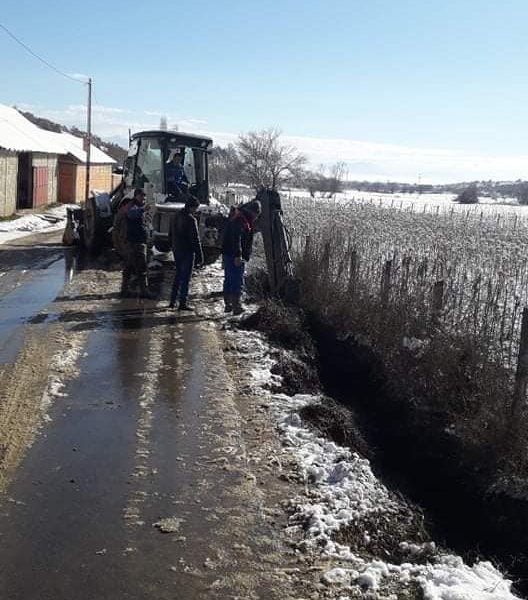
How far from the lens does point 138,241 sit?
38.9ft

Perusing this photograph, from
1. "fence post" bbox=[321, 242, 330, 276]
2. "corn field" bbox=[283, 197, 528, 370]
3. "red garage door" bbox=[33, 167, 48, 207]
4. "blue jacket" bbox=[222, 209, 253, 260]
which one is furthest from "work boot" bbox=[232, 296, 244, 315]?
"red garage door" bbox=[33, 167, 48, 207]

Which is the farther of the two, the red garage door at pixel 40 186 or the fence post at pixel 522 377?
the red garage door at pixel 40 186

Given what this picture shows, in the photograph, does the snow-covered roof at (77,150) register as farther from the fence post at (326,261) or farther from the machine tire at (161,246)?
the fence post at (326,261)

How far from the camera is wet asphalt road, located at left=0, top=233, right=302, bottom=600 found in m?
3.74

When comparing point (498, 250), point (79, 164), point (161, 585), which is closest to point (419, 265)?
point (161, 585)

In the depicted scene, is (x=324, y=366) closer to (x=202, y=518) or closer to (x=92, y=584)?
(x=202, y=518)

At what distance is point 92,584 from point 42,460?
173cm

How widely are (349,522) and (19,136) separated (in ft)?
93.5

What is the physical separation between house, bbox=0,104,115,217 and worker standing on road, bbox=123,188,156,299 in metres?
15.1

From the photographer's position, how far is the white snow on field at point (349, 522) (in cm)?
380

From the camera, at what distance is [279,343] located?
9.11 metres

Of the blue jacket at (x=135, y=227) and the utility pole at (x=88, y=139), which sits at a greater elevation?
the utility pole at (x=88, y=139)

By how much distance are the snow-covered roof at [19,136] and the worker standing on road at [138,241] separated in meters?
15.1

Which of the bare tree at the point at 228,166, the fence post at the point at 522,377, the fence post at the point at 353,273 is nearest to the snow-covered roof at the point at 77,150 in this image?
the bare tree at the point at 228,166
